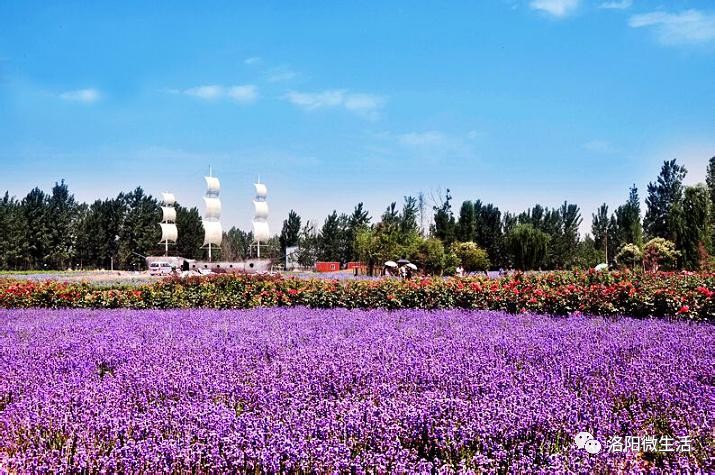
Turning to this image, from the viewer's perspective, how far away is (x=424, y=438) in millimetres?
3377

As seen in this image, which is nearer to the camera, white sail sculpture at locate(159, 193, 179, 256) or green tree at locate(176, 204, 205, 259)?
white sail sculpture at locate(159, 193, 179, 256)

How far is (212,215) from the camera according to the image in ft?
257

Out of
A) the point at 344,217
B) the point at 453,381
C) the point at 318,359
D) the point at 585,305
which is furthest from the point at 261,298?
the point at 344,217

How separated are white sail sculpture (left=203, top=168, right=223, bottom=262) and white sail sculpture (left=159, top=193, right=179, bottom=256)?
4.86 meters

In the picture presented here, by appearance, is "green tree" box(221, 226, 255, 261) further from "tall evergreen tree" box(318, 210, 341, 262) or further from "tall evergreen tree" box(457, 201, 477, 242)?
"tall evergreen tree" box(457, 201, 477, 242)

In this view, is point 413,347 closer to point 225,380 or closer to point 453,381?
point 453,381

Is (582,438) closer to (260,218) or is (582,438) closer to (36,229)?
(36,229)

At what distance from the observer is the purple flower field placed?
3010 millimetres

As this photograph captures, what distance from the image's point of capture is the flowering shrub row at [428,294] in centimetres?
997

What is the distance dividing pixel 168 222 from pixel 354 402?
81.3m

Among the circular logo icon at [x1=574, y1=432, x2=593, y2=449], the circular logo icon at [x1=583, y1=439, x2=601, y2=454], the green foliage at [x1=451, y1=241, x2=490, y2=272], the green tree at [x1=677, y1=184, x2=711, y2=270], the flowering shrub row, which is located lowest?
the circular logo icon at [x1=574, y1=432, x2=593, y2=449]

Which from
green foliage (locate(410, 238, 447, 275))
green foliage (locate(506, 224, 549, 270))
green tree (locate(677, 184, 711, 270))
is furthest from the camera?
green foliage (locate(506, 224, 549, 270))

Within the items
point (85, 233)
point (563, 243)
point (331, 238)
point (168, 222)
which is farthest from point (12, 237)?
point (563, 243)

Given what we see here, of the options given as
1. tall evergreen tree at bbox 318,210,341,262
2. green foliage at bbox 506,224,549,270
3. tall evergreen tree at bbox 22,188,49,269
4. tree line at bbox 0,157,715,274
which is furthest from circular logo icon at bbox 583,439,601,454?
tall evergreen tree at bbox 22,188,49,269
